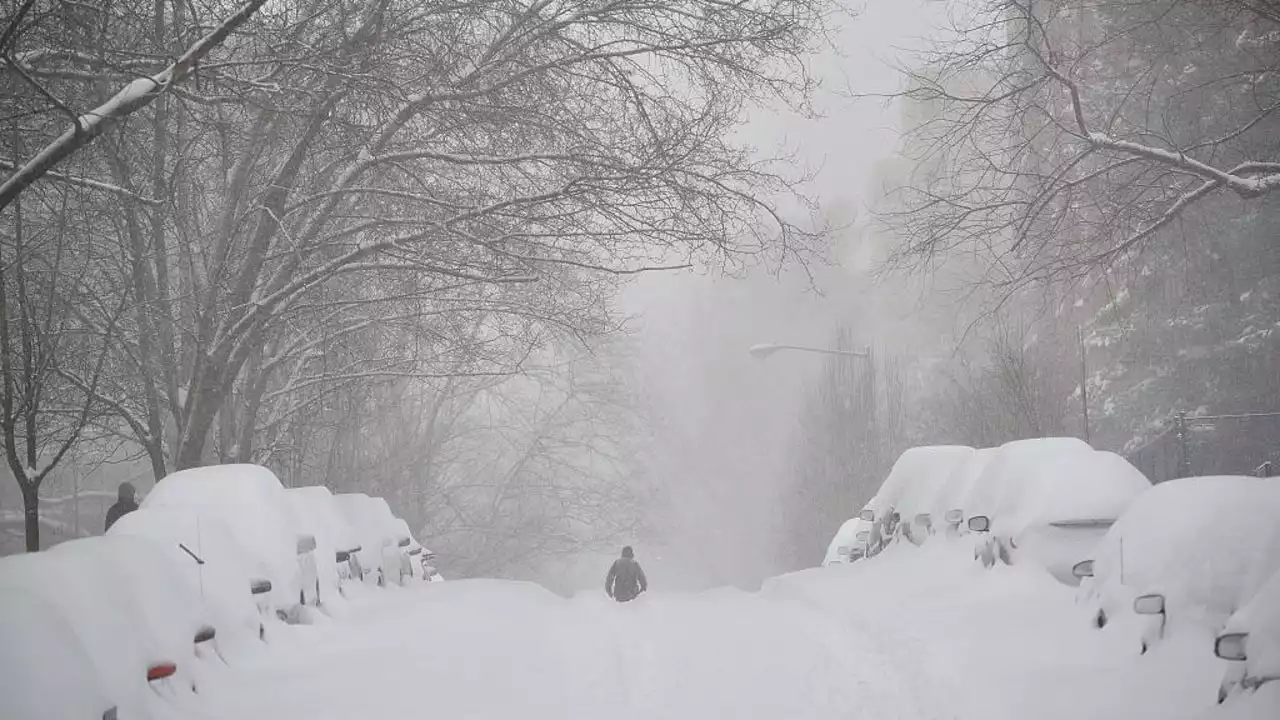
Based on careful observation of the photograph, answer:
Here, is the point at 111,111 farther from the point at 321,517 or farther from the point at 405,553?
the point at 405,553

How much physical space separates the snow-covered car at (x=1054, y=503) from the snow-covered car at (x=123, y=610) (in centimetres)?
807

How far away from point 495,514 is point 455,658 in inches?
1198

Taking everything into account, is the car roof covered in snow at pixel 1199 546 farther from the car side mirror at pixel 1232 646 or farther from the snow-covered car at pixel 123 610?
the snow-covered car at pixel 123 610

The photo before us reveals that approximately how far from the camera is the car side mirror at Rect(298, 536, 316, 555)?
1190cm

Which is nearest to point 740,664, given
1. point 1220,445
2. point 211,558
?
point 211,558

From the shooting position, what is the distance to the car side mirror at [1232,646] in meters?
6.52

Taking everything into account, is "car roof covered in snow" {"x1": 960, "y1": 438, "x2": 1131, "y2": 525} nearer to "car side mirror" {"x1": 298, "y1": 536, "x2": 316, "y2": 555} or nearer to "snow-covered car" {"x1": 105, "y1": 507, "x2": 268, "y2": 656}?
"car side mirror" {"x1": 298, "y1": 536, "x2": 316, "y2": 555}

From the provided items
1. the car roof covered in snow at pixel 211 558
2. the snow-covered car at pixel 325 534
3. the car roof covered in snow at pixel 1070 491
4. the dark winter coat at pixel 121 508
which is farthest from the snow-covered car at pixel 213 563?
the car roof covered in snow at pixel 1070 491

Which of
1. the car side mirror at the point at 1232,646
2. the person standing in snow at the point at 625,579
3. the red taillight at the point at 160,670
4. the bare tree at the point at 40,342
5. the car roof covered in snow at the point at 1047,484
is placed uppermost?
the bare tree at the point at 40,342

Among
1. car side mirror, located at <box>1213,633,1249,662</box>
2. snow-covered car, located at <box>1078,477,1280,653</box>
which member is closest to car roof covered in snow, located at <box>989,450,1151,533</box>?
snow-covered car, located at <box>1078,477,1280,653</box>

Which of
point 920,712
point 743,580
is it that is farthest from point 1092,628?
point 743,580

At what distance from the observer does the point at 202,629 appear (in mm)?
7867

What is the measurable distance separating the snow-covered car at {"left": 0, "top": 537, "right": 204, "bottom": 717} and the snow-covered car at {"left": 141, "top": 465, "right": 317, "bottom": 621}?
294cm

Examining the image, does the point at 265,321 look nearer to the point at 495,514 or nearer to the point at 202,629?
the point at 202,629
